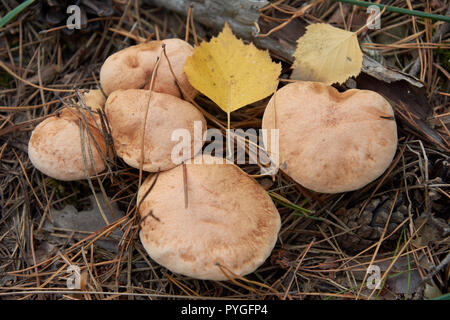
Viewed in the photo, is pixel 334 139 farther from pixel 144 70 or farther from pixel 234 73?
pixel 144 70

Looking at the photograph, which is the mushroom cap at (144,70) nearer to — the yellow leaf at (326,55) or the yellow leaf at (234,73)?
the yellow leaf at (234,73)

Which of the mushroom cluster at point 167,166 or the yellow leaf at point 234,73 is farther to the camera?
the yellow leaf at point 234,73

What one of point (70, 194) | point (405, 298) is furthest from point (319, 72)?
point (70, 194)

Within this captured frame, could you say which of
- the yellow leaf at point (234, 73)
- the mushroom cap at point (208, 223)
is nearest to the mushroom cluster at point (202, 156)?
the mushroom cap at point (208, 223)

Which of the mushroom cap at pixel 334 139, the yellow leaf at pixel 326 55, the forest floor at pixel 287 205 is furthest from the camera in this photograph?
the yellow leaf at pixel 326 55

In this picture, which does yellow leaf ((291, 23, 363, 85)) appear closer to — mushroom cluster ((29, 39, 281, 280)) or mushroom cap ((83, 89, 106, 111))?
mushroom cluster ((29, 39, 281, 280))

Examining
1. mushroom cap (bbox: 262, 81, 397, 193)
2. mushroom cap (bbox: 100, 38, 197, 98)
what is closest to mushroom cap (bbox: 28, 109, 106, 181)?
mushroom cap (bbox: 100, 38, 197, 98)
